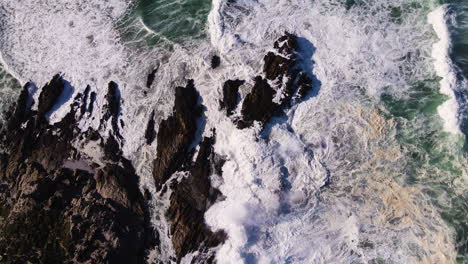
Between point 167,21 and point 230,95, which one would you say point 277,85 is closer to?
point 230,95

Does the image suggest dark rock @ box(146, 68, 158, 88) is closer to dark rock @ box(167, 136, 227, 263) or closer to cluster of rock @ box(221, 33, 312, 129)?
cluster of rock @ box(221, 33, 312, 129)

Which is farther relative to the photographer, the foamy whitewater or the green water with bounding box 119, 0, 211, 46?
the green water with bounding box 119, 0, 211, 46

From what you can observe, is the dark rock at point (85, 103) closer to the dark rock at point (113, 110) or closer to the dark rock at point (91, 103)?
the dark rock at point (91, 103)

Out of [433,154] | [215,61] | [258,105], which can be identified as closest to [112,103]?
[215,61]

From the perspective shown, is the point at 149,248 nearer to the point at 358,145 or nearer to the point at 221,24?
the point at 358,145

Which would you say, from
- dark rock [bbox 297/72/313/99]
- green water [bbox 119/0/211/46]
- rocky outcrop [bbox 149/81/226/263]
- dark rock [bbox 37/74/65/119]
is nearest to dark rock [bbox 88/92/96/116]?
dark rock [bbox 37/74/65/119]

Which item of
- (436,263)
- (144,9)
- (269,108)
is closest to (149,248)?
(269,108)

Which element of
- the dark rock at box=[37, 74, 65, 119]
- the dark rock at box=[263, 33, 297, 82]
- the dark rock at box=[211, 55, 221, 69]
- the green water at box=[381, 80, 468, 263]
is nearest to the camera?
the green water at box=[381, 80, 468, 263]
